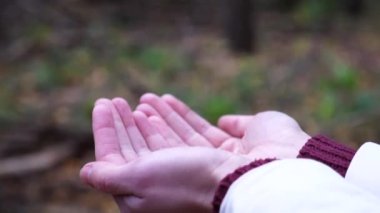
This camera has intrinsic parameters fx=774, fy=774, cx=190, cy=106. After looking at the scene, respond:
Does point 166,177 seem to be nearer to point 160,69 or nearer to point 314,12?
point 160,69

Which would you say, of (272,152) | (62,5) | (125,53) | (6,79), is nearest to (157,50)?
(125,53)

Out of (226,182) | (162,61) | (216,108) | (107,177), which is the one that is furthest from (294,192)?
(162,61)

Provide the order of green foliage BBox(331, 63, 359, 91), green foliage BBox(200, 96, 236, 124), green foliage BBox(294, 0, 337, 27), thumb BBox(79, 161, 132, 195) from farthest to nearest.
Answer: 1. green foliage BBox(294, 0, 337, 27)
2. green foliage BBox(331, 63, 359, 91)
3. green foliage BBox(200, 96, 236, 124)
4. thumb BBox(79, 161, 132, 195)

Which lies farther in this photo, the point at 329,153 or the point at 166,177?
the point at 329,153

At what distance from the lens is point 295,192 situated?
2.91ft

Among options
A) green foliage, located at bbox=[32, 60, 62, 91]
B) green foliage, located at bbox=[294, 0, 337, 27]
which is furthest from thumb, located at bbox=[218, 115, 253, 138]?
green foliage, located at bbox=[294, 0, 337, 27]

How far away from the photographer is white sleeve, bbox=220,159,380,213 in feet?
2.81

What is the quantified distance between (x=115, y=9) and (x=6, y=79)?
2.04m

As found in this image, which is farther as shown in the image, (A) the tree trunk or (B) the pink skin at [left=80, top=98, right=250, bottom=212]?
(A) the tree trunk

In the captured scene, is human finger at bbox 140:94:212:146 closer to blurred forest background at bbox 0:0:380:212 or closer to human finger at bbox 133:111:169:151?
human finger at bbox 133:111:169:151

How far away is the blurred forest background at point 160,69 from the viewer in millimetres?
3023

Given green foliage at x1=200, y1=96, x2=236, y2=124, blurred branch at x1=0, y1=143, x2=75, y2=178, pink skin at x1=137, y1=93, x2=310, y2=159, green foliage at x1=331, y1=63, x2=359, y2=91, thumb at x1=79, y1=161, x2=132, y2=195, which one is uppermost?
green foliage at x1=331, y1=63, x2=359, y2=91

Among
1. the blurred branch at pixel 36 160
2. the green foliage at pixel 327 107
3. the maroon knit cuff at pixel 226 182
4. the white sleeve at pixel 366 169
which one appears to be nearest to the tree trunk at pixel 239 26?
the green foliage at pixel 327 107

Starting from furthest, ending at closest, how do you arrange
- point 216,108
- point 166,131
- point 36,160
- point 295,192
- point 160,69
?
point 160,69 < point 216,108 < point 36,160 < point 166,131 < point 295,192
